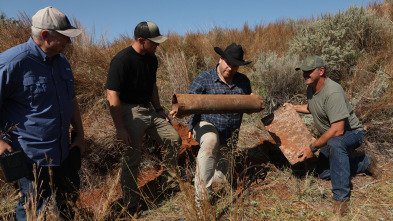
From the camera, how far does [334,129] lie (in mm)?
3025

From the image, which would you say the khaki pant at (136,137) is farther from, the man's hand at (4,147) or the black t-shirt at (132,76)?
the man's hand at (4,147)

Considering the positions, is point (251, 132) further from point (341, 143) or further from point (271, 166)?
point (341, 143)

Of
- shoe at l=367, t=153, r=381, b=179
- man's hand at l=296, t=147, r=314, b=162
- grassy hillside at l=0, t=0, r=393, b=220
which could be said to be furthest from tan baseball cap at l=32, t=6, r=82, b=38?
shoe at l=367, t=153, r=381, b=179

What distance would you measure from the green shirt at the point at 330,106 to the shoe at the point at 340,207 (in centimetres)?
86

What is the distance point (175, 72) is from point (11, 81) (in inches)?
176

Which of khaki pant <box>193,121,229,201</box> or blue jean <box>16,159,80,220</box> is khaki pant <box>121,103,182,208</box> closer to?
khaki pant <box>193,121,229,201</box>

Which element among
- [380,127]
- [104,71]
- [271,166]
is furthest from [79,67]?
[380,127]

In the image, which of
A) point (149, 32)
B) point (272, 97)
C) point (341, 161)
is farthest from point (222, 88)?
point (272, 97)

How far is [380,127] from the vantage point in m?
4.25

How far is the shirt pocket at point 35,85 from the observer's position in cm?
201

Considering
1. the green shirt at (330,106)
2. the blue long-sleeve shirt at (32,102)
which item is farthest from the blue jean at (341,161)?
the blue long-sleeve shirt at (32,102)

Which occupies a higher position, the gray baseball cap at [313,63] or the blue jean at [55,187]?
the gray baseball cap at [313,63]

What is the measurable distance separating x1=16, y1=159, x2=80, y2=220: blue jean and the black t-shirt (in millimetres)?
928

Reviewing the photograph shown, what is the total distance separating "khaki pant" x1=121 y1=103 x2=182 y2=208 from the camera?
303 cm
